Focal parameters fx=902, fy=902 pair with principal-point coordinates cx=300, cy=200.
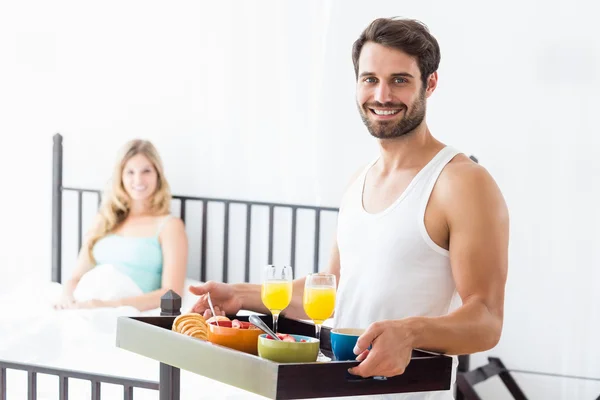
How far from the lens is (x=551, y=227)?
279 cm

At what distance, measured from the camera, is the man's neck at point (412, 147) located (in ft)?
5.10

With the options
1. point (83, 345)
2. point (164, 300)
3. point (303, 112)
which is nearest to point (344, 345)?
point (164, 300)

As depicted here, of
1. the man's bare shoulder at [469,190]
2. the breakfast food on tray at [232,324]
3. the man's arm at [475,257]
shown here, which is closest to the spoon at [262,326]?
the breakfast food on tray at [232,324]

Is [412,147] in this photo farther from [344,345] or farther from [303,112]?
[303,112]

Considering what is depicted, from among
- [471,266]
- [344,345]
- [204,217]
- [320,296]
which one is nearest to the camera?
[344,345]

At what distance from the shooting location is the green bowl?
1159mm

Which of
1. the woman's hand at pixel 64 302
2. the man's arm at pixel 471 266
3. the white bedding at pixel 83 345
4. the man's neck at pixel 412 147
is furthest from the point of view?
the woman's hand at pixel 64 302

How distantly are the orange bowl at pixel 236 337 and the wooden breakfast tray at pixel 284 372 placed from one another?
0.09 feet

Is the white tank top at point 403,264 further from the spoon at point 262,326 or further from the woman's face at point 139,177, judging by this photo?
the woman's face at point 139,177

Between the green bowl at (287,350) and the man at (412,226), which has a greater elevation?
the man at (412,226)

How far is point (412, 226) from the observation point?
1450mm

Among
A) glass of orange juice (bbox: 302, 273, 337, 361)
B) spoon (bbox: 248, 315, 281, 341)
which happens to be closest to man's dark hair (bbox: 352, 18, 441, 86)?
glass of orange juice (bbox: 302, 273, 337, 361)

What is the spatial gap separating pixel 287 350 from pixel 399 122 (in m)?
0.52

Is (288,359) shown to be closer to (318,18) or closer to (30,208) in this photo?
(318,18)
